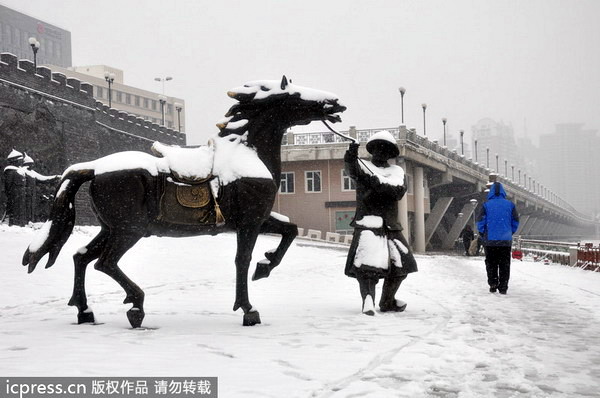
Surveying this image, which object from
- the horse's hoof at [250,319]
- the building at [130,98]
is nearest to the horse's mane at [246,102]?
the horse's hoof at [250,319]

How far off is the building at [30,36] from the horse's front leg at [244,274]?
12641cm

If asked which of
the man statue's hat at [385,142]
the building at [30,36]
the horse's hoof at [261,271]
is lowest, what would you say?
the horse's hoof at [261,271]

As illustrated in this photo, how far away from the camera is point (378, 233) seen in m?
7.16

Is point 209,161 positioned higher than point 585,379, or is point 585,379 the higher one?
point 209,161

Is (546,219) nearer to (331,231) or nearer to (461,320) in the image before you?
(331,231)

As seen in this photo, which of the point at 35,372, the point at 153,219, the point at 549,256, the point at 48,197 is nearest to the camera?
the point at 35,372

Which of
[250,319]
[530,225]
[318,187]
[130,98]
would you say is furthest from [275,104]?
[130,98]

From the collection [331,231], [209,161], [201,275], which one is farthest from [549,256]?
[209,161]

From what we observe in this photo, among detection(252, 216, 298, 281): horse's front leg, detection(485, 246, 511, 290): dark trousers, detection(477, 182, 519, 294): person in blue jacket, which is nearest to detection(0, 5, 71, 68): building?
detection(477, 182, 519, 294): person in blue jacket

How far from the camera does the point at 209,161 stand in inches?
233

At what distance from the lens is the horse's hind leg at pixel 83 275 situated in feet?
18.9

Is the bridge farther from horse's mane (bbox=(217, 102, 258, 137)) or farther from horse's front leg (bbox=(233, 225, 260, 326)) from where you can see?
horse's front leg (bbox=(233, 225, 260, 326))

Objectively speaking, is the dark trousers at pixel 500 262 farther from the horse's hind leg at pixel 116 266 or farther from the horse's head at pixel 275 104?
the horse's hind leg at pixel 116 266

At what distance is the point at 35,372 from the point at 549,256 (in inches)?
845
